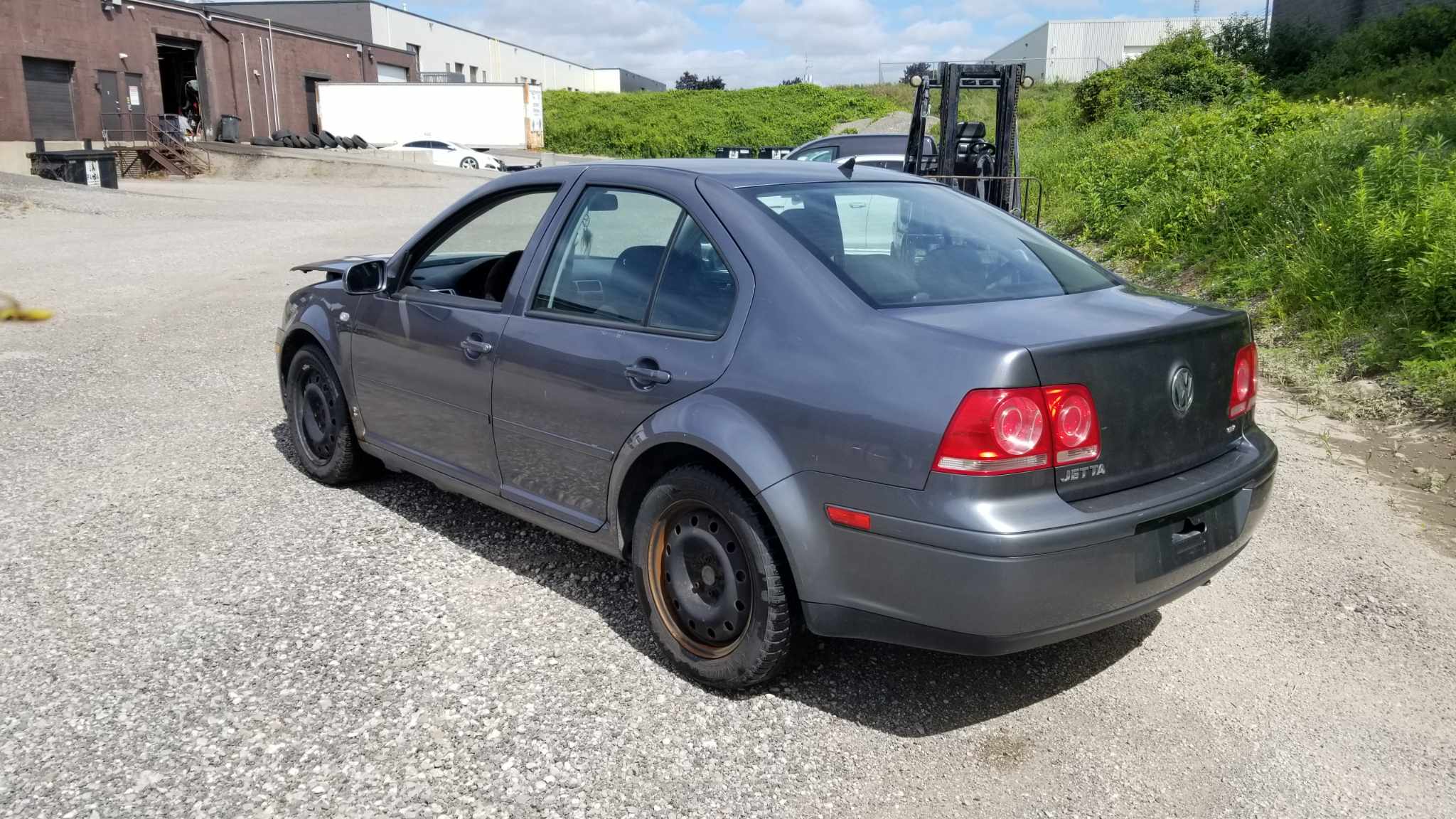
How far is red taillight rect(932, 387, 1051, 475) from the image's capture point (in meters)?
2.83

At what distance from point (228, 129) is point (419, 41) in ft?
88.9

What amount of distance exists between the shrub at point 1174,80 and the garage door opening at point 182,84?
115ft

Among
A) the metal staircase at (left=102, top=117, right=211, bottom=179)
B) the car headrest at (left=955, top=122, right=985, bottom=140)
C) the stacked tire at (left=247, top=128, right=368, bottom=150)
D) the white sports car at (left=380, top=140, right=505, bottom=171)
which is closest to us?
the car headrest at (left=955, top=122, right=985, bottom=140)

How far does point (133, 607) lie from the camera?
4.12 m

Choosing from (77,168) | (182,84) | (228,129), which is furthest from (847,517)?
(182,84)

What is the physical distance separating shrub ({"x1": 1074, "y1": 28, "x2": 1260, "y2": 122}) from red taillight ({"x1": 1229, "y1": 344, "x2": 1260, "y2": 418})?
19.2 meters

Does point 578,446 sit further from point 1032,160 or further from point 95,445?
point 1032,160

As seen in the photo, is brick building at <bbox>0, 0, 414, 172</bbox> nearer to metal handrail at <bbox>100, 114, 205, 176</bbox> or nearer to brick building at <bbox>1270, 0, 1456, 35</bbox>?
metal handrail at <bbox>100, 114, 205, 176</bbox>

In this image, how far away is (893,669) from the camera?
146 inches

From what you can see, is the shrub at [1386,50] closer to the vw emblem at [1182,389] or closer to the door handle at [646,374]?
the vw emblem at [1182,389]

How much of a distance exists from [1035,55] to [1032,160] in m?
51.8

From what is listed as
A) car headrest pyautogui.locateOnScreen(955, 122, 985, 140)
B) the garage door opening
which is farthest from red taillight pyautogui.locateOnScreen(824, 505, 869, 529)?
the garage door opening

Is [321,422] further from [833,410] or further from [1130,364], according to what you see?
[1130,364]

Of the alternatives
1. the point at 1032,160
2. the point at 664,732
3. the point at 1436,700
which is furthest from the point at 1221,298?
the point at 1032,160
